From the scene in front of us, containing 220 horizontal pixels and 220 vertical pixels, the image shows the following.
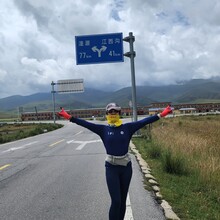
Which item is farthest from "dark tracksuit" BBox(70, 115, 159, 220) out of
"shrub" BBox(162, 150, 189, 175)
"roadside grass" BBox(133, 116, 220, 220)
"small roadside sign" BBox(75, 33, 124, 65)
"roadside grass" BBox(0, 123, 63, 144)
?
"roadside grass" BBox(0, 123, 63, 144)

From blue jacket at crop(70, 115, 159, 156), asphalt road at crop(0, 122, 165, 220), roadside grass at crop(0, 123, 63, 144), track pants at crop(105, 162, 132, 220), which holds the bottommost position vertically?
roadside grass at crop(0, 123, 63, 144)

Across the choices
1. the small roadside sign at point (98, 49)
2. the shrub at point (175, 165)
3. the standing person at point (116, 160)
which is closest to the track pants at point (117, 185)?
the standing person at point (116, 160)

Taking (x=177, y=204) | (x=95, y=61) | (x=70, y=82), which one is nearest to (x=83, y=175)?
(x=177, y=204)

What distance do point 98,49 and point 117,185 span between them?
18081mm

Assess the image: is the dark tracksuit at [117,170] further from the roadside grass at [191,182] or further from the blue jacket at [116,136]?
the roadside grass at [191,182]

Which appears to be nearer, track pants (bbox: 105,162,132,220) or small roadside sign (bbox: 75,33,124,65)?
track pants (bbox: 105,162,132,220)

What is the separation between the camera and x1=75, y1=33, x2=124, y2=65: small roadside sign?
22.4m

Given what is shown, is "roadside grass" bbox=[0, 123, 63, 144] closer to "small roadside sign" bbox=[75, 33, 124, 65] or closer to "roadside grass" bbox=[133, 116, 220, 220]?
"small roadside sign" bbox=[75, 33, 124, 65]

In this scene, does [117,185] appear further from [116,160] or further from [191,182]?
[191,182]

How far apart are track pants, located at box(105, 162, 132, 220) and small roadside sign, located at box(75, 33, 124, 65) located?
58.3ft

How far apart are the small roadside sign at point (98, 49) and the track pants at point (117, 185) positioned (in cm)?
1776

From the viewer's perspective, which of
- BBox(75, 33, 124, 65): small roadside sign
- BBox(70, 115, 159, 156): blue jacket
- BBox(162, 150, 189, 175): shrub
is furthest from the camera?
BBox(75, 33, 124, 65): small roadside sign

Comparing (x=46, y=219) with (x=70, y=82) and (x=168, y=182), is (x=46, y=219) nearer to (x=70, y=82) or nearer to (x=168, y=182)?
(x=168, y=182)

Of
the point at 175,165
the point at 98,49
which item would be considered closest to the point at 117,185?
the point at 175,165
